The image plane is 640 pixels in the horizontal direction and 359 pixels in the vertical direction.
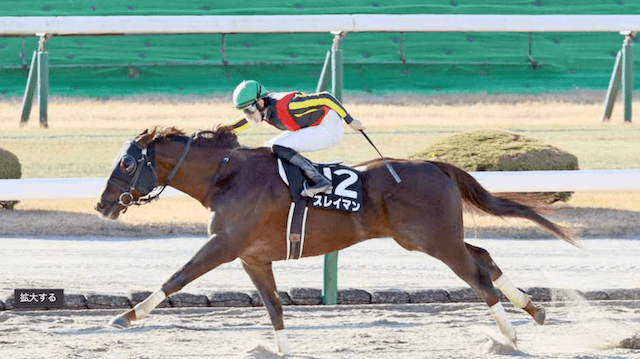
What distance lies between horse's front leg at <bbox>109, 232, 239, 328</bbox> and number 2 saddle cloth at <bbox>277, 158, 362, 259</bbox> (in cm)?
29

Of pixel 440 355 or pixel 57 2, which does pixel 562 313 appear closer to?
pixel 440 355

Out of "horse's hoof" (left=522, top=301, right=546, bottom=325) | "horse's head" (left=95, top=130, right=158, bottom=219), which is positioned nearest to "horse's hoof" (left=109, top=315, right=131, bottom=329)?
"horse's head" (left=95, top=130, right=158, bottom=219)

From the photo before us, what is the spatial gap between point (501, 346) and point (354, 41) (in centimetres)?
1623

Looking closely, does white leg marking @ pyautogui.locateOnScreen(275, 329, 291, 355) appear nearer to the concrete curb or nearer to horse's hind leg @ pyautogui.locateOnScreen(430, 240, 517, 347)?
horse's hind leg @ pyautogui.locateOnScreen(430, 240, 517, 347)

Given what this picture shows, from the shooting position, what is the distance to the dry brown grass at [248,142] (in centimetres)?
965

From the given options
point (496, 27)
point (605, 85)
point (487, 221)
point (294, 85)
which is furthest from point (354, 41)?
point (496, 27)

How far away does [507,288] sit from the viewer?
19.1 feet

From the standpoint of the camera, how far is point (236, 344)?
18.9ft

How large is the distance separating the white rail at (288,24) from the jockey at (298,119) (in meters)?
1.23

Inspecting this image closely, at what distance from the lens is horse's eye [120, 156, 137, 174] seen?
5504 mm

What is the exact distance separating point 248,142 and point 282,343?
810 centimetres

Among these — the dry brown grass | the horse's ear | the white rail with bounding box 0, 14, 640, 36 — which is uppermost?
the white rail with bounding box 0, 14, 640, 36

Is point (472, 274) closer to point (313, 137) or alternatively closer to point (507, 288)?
point (507, 288)

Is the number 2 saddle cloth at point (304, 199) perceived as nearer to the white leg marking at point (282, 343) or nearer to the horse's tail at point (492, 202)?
the white leg marking at point (282, 343)
